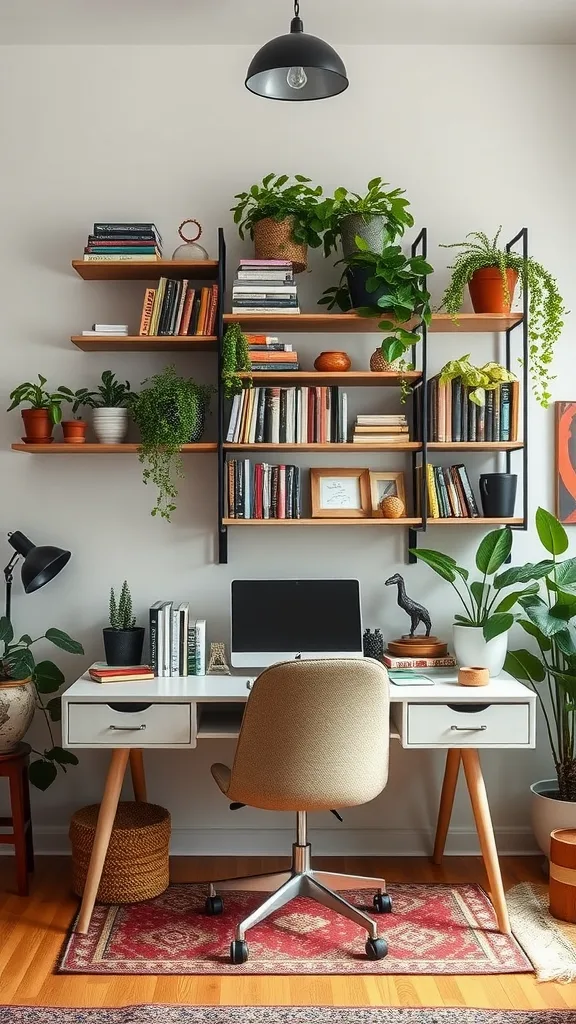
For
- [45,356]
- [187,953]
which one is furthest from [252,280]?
[187,953]

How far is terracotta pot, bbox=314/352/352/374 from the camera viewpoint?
11.4 ft

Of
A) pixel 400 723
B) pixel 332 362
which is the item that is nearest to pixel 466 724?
pixel 400 723

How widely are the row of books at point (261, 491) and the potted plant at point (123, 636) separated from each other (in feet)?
1.68

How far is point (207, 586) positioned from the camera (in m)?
3.69

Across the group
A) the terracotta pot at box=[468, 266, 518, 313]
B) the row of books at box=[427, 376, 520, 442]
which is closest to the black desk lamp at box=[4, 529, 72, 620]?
the row of books at box=[427, 376, 520, 442]

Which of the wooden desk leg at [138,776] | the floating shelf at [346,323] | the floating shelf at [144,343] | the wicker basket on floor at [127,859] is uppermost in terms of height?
the floating shelf at [346,323]

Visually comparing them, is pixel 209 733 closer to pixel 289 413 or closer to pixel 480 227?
pixel 289 413

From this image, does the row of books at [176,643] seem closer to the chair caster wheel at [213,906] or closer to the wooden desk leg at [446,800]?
the chair caster wheel at [213,906]

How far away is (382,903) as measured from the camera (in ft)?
10.2

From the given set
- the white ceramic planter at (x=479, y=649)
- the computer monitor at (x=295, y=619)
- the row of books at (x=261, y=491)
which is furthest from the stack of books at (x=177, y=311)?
the white ceramic planter at (x=479, y=649)

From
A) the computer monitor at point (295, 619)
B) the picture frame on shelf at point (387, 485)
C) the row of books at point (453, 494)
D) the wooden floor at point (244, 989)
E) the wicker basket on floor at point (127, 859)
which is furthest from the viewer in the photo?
the picture frame on shelf at point (387, 485)

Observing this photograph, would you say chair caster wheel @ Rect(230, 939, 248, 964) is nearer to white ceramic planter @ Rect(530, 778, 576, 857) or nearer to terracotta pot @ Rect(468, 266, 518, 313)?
white ceramic planter @ Rect(530, 778, 576, 857)

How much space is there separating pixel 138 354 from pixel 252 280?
54cm

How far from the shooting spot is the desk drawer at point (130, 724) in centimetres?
305
